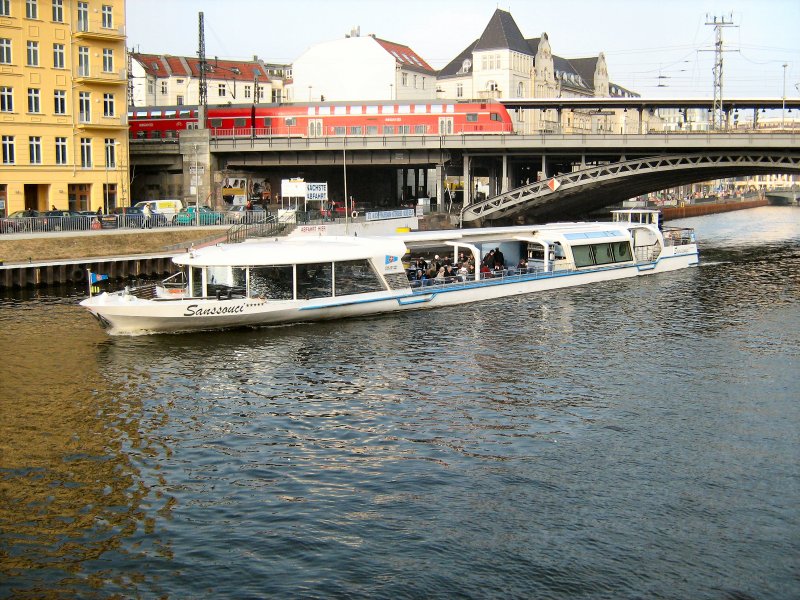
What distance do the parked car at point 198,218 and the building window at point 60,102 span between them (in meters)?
12.5

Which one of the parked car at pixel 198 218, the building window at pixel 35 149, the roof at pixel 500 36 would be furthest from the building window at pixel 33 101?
the roof at pixel 500 36

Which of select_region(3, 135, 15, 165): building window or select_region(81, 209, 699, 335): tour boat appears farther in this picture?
select_region(3, 135, 15, 165): building window

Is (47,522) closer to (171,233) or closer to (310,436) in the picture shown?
(310,436)

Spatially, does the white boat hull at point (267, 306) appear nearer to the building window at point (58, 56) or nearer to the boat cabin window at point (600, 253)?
the boat cabin window at point (600, 253)

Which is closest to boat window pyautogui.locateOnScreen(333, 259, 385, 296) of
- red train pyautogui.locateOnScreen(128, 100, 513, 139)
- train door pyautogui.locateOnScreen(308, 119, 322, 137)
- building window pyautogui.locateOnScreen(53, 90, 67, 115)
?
building window pyautogui.locateOnScreen(53, 90, 67, 115)

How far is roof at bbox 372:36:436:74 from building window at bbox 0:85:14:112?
7257 centimetres

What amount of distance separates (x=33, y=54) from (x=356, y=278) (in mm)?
42685

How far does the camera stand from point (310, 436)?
2580 centimetres

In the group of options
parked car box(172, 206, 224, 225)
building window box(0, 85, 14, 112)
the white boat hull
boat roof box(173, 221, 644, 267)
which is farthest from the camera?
parked car box(172, 206, 224, 225)

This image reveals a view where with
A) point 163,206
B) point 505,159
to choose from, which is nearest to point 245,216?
point 163,206

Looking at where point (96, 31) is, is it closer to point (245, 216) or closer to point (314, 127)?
point (245, 216)

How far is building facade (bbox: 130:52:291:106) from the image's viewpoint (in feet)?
500

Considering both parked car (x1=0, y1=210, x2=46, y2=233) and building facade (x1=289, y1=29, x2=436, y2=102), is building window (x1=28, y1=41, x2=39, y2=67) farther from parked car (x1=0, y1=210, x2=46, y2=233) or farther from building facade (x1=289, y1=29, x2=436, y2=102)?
building facade (x1=289, y1=29, x2=436, y2=102)

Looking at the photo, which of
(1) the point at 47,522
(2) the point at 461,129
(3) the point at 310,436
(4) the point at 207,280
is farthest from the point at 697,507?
(2) the point at 461,129
